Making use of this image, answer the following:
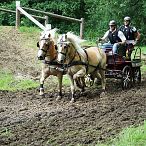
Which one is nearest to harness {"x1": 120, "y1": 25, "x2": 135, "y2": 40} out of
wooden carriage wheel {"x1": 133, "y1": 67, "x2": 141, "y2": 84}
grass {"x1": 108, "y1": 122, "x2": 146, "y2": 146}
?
wooden carriage wheel {"x1": 133, "y1": 67, "x2": 141, "y2": 84}

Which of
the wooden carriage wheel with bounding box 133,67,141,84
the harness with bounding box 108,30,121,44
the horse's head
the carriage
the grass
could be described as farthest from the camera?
the wooden carriage wheel with bounding box 133,67,141,84

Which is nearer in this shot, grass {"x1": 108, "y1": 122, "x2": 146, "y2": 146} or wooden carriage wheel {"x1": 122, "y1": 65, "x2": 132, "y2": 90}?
grass {"x1": 108, "y1": 122, "x2": 146, "y2": 146}

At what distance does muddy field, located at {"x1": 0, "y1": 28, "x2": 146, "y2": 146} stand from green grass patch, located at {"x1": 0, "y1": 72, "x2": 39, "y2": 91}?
1.63 ft

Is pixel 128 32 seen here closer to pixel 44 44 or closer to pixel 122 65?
pixel 122 65

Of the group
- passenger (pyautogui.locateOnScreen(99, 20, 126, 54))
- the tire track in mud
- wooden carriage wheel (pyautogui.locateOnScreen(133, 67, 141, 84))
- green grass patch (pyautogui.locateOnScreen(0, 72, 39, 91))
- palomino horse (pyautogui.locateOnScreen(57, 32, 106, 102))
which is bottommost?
the tire track in mud

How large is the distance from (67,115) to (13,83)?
4228 mm

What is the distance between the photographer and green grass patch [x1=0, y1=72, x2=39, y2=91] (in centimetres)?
1304

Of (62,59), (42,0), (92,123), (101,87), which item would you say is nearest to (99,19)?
(42,0)

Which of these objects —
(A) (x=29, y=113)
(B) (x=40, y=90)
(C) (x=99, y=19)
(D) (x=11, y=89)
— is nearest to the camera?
(A) (x=29, y=113)

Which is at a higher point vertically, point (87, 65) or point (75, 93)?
point (87, 65)

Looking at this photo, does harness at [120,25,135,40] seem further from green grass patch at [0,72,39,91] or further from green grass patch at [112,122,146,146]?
green grass patch at [112,122,146,146]

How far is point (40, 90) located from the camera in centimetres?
1178

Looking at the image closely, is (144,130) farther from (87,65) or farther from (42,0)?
(42,0)

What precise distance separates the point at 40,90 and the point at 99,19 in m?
15.2
